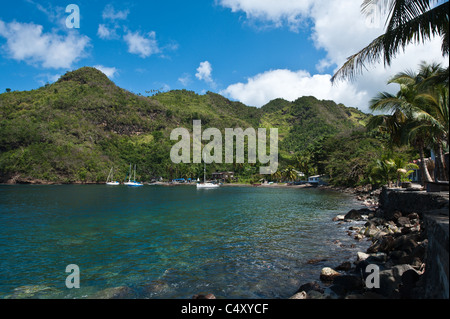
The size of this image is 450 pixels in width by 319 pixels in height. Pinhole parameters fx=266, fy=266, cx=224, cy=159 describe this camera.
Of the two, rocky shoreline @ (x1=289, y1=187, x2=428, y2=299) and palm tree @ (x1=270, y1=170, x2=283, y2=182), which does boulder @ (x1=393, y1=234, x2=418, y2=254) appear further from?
palm tree @ (x1=270, y1=170, x2=283, y2=182)

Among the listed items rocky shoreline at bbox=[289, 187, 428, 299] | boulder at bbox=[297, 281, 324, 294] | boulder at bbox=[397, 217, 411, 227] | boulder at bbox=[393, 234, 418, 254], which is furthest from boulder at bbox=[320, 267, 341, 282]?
boulder at bbox=[397, 217, 411, 227]

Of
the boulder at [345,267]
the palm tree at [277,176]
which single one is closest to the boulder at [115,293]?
the boulder at [345,267]

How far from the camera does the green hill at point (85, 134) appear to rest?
11669 cm

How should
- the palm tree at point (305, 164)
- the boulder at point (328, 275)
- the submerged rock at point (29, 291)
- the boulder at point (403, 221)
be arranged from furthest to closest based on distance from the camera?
the palm tree at point (305, 164) < the boulder at point (403, 221) < the boulder at point (328, 275) < the submerged rock at point (29, 291)

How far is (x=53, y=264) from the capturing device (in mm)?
10672

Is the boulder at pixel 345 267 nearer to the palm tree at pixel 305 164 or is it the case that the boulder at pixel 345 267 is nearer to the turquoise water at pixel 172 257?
the turquoise water at pixel 172 257

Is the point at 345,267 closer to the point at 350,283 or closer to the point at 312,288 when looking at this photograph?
the point at 350,283

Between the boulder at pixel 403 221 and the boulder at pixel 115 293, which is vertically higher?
the boulder at pixel 403 221

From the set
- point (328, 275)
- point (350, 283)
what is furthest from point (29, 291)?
point (350, 283)

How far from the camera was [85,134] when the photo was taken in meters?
149

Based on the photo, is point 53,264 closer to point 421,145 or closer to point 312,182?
point 421,145

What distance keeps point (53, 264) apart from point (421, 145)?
71.6 ft


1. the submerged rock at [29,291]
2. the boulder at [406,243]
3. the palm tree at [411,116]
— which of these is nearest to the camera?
the submerged rock at [29,291]

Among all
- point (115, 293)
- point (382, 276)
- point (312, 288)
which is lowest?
point (115, 293)
